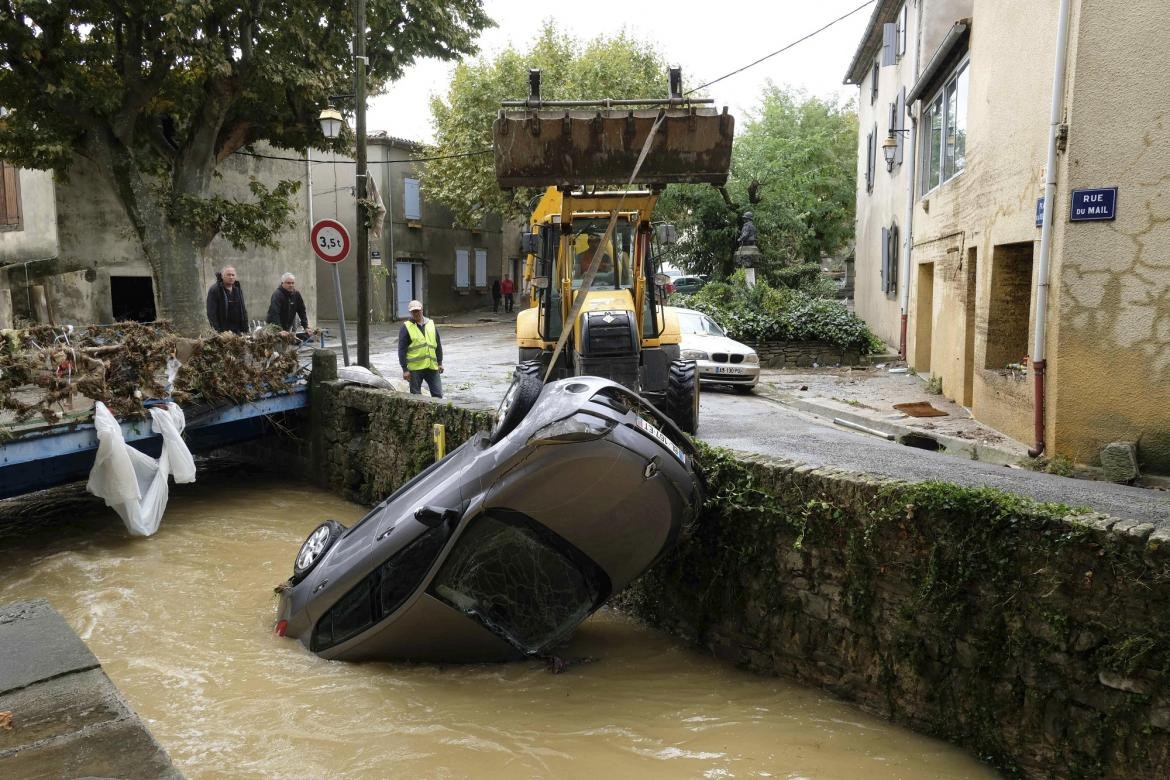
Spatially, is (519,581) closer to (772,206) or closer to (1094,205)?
(1094,205)

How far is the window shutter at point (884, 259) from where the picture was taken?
816 inches

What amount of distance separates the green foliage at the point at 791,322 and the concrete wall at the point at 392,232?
14.5 meters

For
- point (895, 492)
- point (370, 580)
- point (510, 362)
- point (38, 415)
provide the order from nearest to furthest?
point (895, 492) < point (370, 580) < point (38, 415) < point (510, 362)

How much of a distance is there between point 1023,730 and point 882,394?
10.8 meters

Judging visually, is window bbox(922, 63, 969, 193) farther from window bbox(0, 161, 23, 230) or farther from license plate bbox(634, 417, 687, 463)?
window bbox(0, 161, 23, 230)

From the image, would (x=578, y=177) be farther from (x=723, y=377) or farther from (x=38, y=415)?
(x=723, y=377)

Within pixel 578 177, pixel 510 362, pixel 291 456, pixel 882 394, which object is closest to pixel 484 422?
pixel 578 177

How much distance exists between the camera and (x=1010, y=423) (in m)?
10.4

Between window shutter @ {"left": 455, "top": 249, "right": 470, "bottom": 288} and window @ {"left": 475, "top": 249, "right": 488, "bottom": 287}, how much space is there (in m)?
0.83

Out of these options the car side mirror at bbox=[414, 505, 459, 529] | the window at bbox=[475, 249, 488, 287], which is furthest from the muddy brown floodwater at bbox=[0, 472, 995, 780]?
the window at bbox=[475, 249, 488, 287]

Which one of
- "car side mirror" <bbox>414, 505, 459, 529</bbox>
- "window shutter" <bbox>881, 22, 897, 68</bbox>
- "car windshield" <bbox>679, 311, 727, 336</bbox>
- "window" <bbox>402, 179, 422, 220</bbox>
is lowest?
"car side mirror" <bbox>414, 505, 459, 529</bbox>

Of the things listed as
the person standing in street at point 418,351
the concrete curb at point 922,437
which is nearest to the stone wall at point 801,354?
the concrete curb at point 922,437

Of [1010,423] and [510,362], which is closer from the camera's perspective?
[1010,423]

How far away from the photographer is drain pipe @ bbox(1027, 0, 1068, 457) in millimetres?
8789
